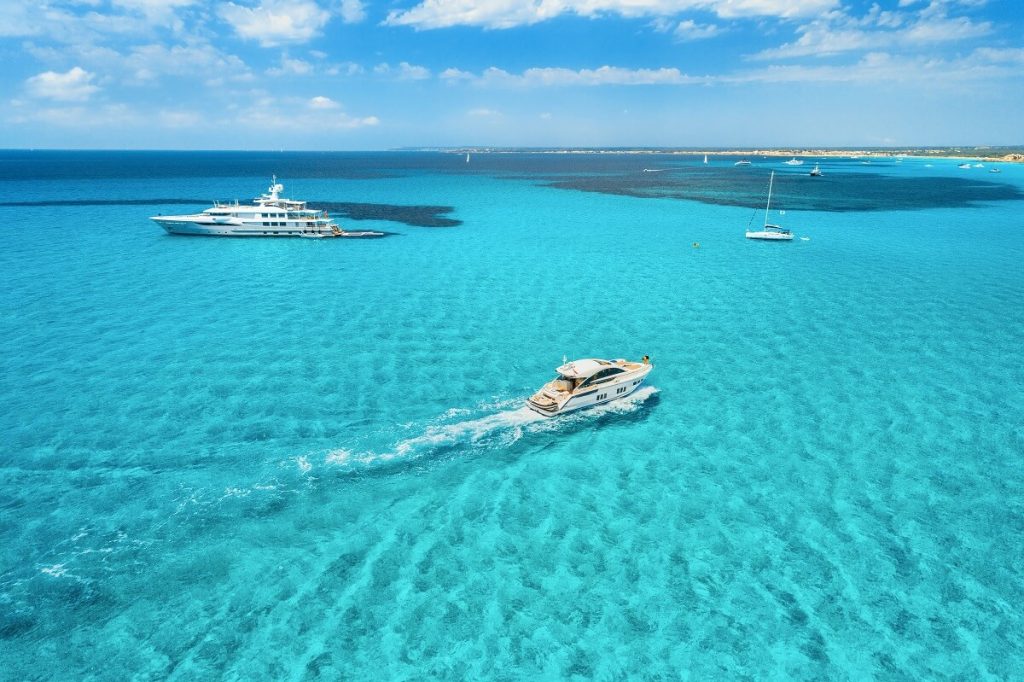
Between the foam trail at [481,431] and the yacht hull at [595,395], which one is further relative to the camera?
the yacht hull at [595,395]

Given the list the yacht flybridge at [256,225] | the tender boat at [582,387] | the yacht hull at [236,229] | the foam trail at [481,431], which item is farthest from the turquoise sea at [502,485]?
the yacht flybridge at [256,225]

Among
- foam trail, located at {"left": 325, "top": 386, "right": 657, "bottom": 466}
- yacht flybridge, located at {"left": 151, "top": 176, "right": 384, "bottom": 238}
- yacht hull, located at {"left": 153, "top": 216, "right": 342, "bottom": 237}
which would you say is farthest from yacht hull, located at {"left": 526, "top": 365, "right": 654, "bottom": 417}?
yacht hull, located at {"left": 153, "top": 216, "right": 342, "bottom": 237}

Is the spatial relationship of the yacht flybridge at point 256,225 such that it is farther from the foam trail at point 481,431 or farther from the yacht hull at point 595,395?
the foam trail at point 481,431

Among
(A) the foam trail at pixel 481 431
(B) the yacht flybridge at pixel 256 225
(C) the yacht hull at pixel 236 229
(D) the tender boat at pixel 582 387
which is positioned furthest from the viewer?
(B) the yacht flybridge at pixel 256 225

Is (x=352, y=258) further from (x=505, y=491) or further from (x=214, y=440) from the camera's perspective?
(x=505, y=491)

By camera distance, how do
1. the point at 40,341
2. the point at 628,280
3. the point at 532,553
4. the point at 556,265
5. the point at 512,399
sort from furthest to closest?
1. the point at 556,265
2. the point at 628,280
3. the point at 40,341
4. the point at 512,399
5. the point at 532,553

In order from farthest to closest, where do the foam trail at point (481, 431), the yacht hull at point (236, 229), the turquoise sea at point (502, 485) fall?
the yacht hull at point (236, 229) → the foam trail at point (481, 431) → the turquoise sea at point (502, 485)

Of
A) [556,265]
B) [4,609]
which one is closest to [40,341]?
[4,609]
